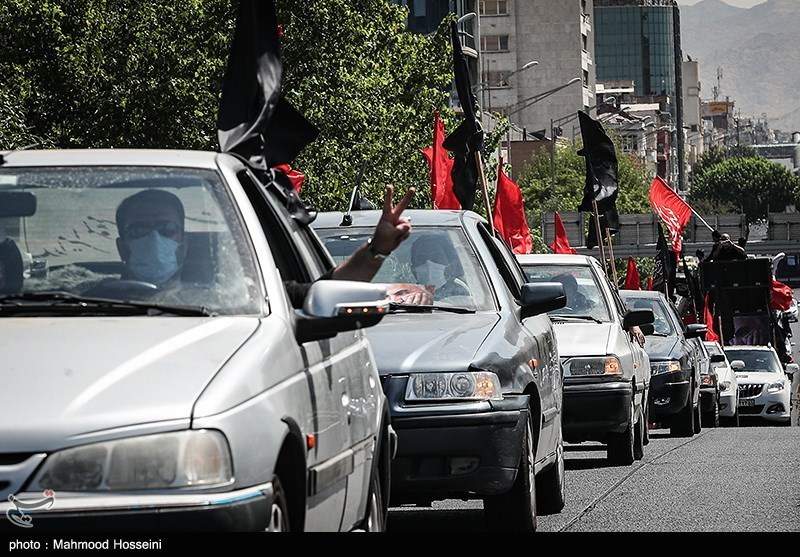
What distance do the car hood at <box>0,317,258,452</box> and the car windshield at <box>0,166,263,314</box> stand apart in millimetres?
258

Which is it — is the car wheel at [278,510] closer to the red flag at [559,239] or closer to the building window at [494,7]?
the red flag at [559,239]

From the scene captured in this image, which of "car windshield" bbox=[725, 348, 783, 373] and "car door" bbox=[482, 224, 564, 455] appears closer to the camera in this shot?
"car door" bbox=[482, 224, 564, 455]

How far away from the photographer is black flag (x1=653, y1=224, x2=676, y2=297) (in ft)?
135

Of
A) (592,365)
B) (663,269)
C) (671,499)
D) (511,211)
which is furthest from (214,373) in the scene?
(663,269)

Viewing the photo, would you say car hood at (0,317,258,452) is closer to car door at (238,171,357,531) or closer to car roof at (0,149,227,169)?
car door at (238,171,357,531)

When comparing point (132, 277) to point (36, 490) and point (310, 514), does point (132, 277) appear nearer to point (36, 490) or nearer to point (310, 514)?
point (310, 514)

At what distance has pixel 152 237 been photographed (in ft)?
18.5

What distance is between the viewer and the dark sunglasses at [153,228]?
18.6 ft

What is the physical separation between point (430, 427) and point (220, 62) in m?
25.6

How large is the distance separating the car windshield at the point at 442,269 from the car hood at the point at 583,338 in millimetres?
4323

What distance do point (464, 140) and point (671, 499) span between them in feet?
40.6

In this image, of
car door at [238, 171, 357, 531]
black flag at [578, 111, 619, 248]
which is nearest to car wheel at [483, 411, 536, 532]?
car door at [238, 171, 357, 531]

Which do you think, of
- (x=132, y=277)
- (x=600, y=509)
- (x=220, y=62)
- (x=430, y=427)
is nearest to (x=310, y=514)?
(x=132, y=277)

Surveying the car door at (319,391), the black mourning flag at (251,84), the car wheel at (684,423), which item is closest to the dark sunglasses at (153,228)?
the car door at (319,391)
